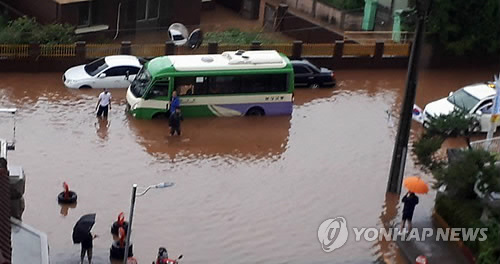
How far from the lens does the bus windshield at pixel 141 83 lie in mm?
28594


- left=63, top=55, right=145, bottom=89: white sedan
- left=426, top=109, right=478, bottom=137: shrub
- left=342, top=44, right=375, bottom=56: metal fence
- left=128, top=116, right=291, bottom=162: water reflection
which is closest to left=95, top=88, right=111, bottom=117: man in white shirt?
left=128, top=116, right=291, bottom=162: water reflection

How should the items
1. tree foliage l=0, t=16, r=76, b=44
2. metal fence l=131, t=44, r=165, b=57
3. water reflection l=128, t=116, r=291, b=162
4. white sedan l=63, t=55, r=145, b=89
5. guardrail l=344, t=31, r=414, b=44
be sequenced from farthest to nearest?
guardrail l=344, t=31, r=414, b=44, metal fence l=131, t=44, r=165, b=57, tree foliage l=0, t=16, r=76, b=44, white sedan l=63, t=55, r=145, b=89, water reflection l=128, t=116, r=291, b=162

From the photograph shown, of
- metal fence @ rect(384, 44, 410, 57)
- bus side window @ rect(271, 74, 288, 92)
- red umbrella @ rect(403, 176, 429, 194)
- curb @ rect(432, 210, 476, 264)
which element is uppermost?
metal fence @ rect(384, 44, 410, 57)

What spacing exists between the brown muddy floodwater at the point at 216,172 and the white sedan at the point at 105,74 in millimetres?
375

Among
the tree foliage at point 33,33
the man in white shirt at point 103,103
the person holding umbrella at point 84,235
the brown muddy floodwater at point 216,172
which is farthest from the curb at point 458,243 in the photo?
the tree foliage at point 33,33

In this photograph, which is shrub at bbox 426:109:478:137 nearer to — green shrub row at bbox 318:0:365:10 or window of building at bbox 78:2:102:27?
green shrub row at bbox 318:0:365:10

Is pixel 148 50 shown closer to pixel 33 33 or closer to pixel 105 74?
pixel 105 74

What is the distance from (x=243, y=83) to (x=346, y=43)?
7.67m

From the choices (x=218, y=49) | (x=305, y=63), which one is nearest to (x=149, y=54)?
(x=218, y=49)

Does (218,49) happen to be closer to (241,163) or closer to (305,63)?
(305,63)

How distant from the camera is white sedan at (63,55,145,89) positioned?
100ft

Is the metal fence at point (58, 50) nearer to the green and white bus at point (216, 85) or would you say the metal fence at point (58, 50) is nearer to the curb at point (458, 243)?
the green and white bus at point (216, 85)

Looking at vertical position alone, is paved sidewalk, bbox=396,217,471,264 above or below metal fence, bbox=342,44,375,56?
below

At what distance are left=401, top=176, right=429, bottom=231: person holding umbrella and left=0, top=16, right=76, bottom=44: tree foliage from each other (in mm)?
14914
